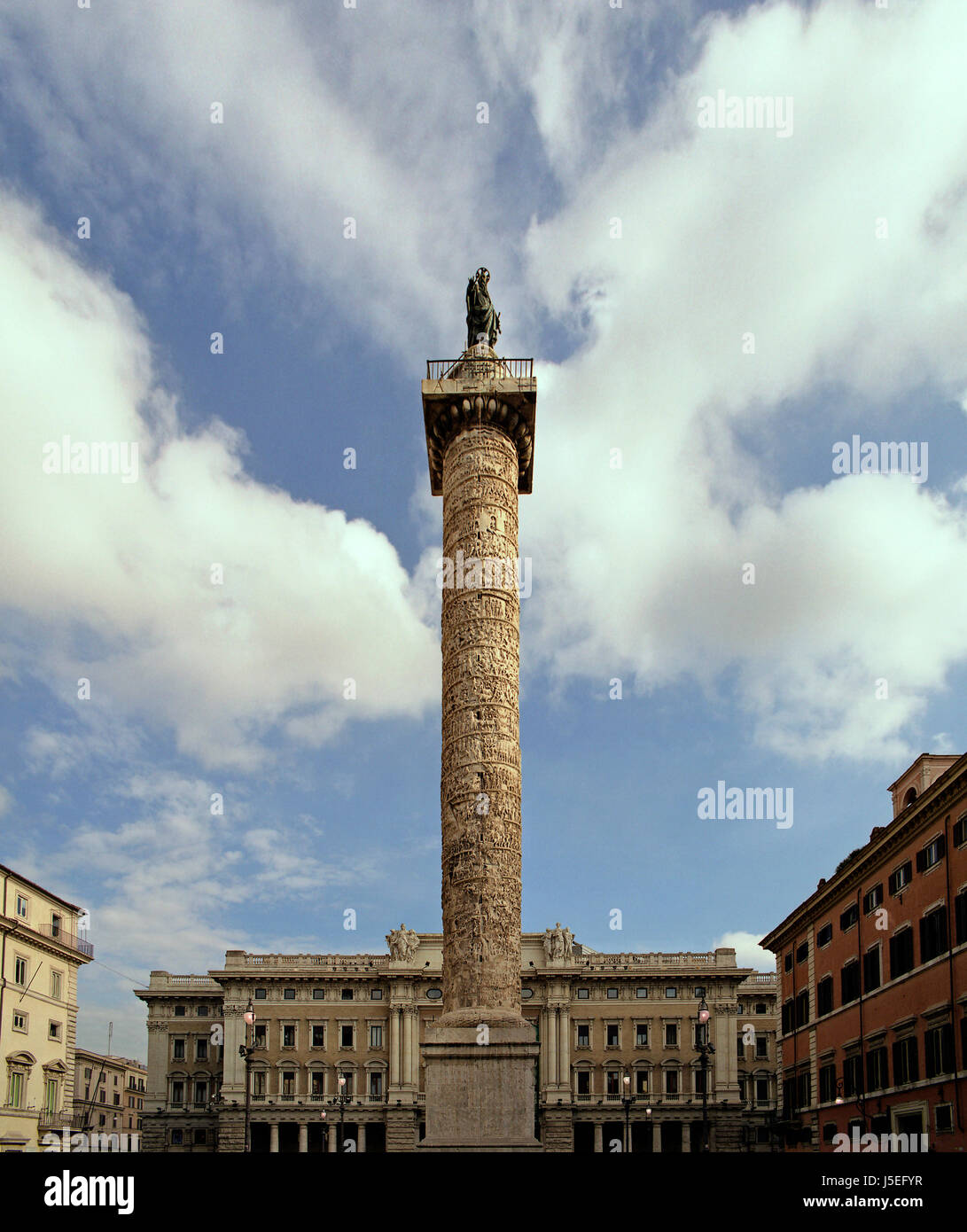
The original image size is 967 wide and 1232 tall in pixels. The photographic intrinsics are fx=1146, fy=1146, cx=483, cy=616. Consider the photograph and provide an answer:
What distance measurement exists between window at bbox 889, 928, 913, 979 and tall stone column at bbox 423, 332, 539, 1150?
13.2 meters

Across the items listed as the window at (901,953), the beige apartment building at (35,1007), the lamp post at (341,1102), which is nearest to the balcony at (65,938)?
the beige apartment building at (35,1007)

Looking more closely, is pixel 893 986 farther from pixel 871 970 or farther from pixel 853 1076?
pixel 853 1076

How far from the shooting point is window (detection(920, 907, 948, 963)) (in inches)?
1006

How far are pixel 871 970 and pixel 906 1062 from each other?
3682 mm

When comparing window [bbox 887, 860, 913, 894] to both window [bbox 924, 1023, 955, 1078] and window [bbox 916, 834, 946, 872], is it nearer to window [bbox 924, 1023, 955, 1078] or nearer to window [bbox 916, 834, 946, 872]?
window [bbox 916, 834, 946, 872]

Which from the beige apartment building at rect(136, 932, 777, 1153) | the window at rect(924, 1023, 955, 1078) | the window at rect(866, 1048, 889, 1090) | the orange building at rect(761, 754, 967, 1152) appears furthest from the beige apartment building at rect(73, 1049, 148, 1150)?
the window at rect(924, 1023, 955, 1078)

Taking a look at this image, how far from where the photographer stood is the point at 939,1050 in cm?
2530

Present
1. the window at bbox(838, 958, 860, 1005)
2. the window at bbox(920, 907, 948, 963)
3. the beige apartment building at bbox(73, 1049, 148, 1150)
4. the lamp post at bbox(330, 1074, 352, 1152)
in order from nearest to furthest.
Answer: the window at bbox(920, 907, 948, 963)
the window at bbox(838, 958, 860, 1005)
the lamp post at bbox(330, 1074, 352, 1152)
the beige apartment building at bbox(73, 1049, 148, 1150)

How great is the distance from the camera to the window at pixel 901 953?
1098 inches

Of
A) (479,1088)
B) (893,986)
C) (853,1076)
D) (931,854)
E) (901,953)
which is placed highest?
(931,854)

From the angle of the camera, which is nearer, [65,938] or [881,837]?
[881,837]

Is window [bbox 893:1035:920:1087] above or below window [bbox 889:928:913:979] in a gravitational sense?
below

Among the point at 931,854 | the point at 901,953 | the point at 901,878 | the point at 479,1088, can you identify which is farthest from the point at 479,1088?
the point at 901,878
